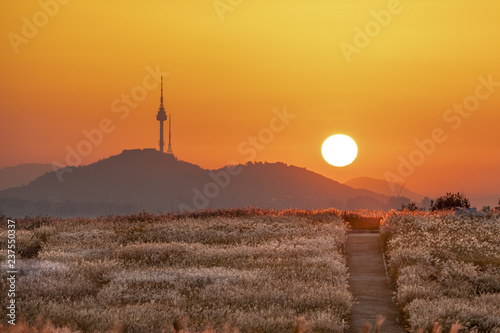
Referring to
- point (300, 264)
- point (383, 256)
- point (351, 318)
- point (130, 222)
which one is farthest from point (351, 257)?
point (130, 222)

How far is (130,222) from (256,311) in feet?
66.6

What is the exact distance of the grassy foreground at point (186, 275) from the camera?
1523cm

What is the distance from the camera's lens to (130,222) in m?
34.9

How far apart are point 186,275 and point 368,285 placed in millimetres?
5934

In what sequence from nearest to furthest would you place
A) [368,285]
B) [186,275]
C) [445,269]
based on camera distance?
[186,275] < [445,269] < [368,285]

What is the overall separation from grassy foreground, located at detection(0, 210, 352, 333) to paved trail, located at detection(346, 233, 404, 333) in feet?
1.92

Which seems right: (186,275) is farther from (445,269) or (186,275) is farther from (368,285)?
(445,269)

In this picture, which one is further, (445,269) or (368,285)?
(368,285)

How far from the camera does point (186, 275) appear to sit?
20250 mm

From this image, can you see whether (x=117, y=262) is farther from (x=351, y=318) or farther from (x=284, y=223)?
(x=284, y=223)

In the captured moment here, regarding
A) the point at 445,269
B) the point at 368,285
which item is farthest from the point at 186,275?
the point at 445,269

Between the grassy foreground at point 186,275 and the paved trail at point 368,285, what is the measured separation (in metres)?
0.59

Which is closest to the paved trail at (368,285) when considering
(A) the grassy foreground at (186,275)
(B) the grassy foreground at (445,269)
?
(B) the grassy foreground at (445,269)

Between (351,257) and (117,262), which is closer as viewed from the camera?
(117,262)
